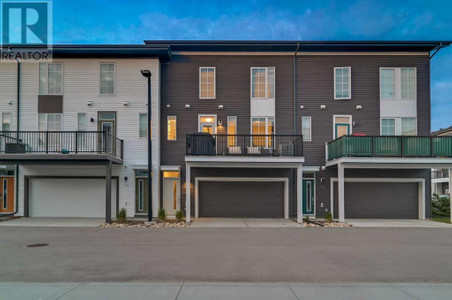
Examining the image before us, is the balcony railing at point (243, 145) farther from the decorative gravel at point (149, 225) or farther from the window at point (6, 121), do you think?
the window at point (6, 121)

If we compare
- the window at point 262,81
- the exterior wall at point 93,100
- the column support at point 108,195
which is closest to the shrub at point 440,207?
the window at point 262,81

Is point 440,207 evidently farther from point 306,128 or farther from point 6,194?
point 6,194

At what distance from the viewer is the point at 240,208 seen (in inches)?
627

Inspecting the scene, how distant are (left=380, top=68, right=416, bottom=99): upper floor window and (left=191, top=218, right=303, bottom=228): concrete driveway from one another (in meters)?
8.61

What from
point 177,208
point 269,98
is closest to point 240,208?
point 177,208

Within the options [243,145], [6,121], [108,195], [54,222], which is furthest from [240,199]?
[6,121]

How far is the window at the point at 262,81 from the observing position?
16.3 m

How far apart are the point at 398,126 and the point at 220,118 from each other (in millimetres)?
9380

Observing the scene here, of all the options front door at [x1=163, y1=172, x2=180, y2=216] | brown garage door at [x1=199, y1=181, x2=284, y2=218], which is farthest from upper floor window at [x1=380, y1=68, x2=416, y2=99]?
front door at [x1=163, y1=172, x2=180, y2=216]

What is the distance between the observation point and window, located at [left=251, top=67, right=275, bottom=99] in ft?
53.5

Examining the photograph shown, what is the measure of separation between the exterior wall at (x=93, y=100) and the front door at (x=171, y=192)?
100 cm

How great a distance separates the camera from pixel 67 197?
15.8m

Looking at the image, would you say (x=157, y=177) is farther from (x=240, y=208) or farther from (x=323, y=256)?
(x=323, y=256)

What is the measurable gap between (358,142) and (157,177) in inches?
388
